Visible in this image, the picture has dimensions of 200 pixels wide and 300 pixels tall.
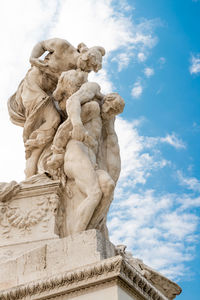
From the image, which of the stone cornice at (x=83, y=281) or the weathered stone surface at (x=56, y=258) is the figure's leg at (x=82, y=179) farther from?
the stone cornice at (x=83, y=281)

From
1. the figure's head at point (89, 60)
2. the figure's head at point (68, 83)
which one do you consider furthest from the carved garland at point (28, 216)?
the figure's head at point (89, 60)

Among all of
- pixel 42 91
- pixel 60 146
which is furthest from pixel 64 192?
pixel 42 91

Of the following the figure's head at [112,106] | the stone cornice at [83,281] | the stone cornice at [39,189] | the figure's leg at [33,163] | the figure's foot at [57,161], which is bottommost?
the stone cornice at [83,281]

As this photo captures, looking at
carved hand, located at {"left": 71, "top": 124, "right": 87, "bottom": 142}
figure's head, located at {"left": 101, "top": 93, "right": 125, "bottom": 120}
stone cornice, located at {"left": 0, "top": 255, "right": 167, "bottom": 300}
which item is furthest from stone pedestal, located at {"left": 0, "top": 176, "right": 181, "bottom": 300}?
figure's head, located at {"left": 101, "top": 93, "right": 125, "bottom": 120}

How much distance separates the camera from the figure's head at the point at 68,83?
7.68 meters

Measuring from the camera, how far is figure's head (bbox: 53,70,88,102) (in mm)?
7680

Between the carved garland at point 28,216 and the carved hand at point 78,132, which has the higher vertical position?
the carved hand at point 78,132

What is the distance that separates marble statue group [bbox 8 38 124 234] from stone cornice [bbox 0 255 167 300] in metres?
1.12

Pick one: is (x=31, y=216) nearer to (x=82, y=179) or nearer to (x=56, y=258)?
(x=82, y=179)

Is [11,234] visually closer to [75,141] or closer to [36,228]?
[36,228]

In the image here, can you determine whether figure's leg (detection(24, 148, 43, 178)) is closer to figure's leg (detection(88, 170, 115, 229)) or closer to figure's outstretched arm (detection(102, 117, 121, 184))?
figure's outstretched arm (detection(102, 117, 121, 184))

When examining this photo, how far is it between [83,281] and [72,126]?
8.16 ft

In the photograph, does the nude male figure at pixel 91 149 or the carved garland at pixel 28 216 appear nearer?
the nude male figure at pixel 91 149

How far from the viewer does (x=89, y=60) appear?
26.1 ft
